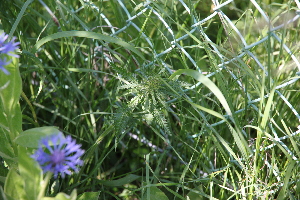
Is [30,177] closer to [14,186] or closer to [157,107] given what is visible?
[14,186]

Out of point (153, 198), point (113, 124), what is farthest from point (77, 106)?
point (153, 198)

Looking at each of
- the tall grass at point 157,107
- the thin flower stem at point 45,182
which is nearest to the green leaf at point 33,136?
the thin flower stem at point 45,182

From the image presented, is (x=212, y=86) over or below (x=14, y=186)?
over

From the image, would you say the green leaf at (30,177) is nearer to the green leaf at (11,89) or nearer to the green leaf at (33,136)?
the green leaf at (33,136)

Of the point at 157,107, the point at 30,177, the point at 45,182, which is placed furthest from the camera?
the point at 157,107

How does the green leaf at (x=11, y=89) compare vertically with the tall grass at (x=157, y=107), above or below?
above

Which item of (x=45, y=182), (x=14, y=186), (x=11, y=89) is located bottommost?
(x=14, y=186)

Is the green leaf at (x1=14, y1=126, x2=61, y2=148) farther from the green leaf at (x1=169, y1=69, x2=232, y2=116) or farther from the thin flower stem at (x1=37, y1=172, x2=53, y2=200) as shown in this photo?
the green leaf at (x1=169, y1=69, x2=232, y2=116)

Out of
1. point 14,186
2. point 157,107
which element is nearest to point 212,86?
point 157,107
